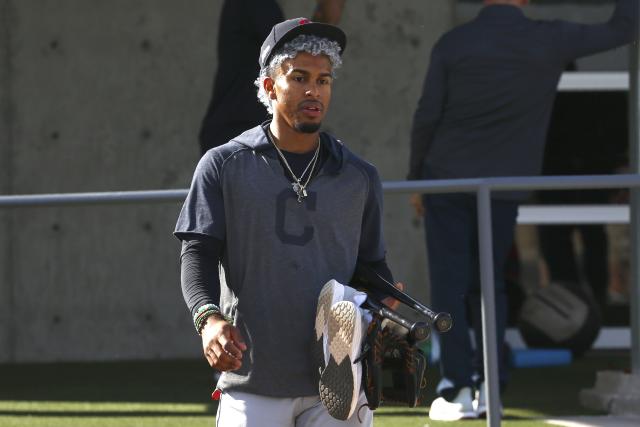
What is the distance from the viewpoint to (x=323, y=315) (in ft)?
11.4

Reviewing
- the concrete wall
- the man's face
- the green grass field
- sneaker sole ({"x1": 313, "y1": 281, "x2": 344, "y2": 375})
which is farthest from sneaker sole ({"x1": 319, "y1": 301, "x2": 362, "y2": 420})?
the concrete wall

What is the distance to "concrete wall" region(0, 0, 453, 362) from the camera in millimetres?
8781

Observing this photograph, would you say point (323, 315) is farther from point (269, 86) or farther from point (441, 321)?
point (269, 86)

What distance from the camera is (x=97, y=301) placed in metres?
8.84

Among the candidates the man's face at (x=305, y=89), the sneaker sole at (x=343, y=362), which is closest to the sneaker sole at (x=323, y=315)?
the sneaker sole at (x=343, y=362)

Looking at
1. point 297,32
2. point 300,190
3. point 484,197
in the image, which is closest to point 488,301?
point 484,197

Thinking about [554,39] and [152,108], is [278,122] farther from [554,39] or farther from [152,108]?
[152,108]

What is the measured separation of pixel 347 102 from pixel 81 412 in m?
2.92

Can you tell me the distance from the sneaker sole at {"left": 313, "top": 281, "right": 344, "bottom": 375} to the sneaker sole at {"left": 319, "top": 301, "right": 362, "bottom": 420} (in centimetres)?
3

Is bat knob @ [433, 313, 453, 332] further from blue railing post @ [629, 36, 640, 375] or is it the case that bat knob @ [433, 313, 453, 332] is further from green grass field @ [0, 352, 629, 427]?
green grass field @ [0, 352, 629, 427]

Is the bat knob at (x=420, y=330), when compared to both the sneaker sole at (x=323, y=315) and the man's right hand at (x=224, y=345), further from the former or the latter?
the man's right hand at (x=224, y=345)

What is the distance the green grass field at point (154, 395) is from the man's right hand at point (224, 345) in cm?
290

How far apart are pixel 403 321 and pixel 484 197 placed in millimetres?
1959

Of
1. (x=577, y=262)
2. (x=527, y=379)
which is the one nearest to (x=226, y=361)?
(x=527, y=379)
